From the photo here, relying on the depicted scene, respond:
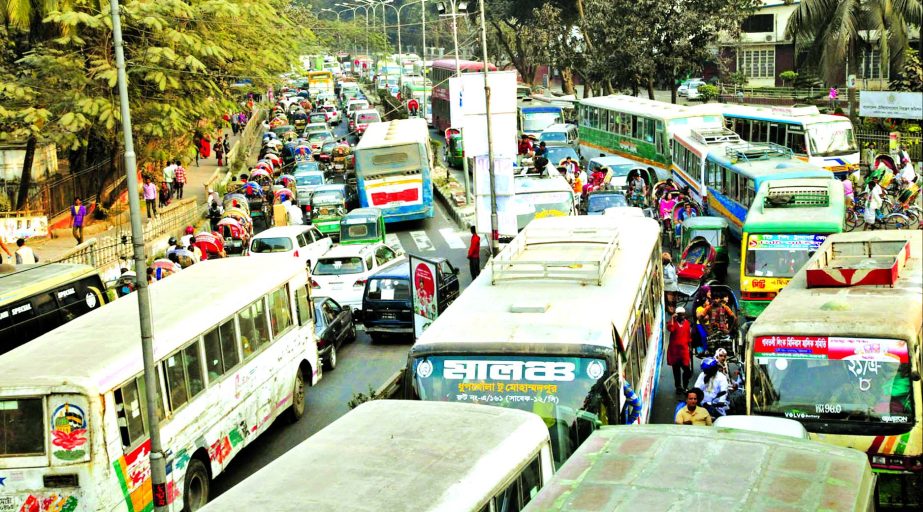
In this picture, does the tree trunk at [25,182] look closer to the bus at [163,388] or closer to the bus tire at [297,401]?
the bus at [163,388]

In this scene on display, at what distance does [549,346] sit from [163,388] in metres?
4.64

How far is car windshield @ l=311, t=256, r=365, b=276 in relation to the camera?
2478 centimetres

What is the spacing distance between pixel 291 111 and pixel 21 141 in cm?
4569

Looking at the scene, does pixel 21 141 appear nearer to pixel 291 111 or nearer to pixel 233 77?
pixel 233 77

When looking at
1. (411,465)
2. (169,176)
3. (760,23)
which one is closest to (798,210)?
(411,465)

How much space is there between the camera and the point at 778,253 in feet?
68.4

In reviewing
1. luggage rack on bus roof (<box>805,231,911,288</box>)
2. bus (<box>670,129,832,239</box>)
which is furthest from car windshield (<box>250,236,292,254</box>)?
luggage rack on bus roof (<box>805,231,911,288</box>)

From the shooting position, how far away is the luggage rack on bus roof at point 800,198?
2241cm

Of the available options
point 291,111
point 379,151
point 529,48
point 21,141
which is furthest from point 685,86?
point 21,141

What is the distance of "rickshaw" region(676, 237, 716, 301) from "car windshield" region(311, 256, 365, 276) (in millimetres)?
6649

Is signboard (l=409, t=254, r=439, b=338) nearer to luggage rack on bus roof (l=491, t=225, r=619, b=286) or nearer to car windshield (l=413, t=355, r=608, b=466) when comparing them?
luggage rack on bus roof (l=491, t=225, r=619, b=286)

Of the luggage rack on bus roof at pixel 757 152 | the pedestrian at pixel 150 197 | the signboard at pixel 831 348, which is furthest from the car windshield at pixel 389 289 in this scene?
the pedestrian at pixel 150 197

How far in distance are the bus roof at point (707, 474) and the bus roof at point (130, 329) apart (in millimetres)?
6004

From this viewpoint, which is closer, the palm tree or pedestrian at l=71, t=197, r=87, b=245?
pedestrian at l=71, t=197, r=87, b=245
